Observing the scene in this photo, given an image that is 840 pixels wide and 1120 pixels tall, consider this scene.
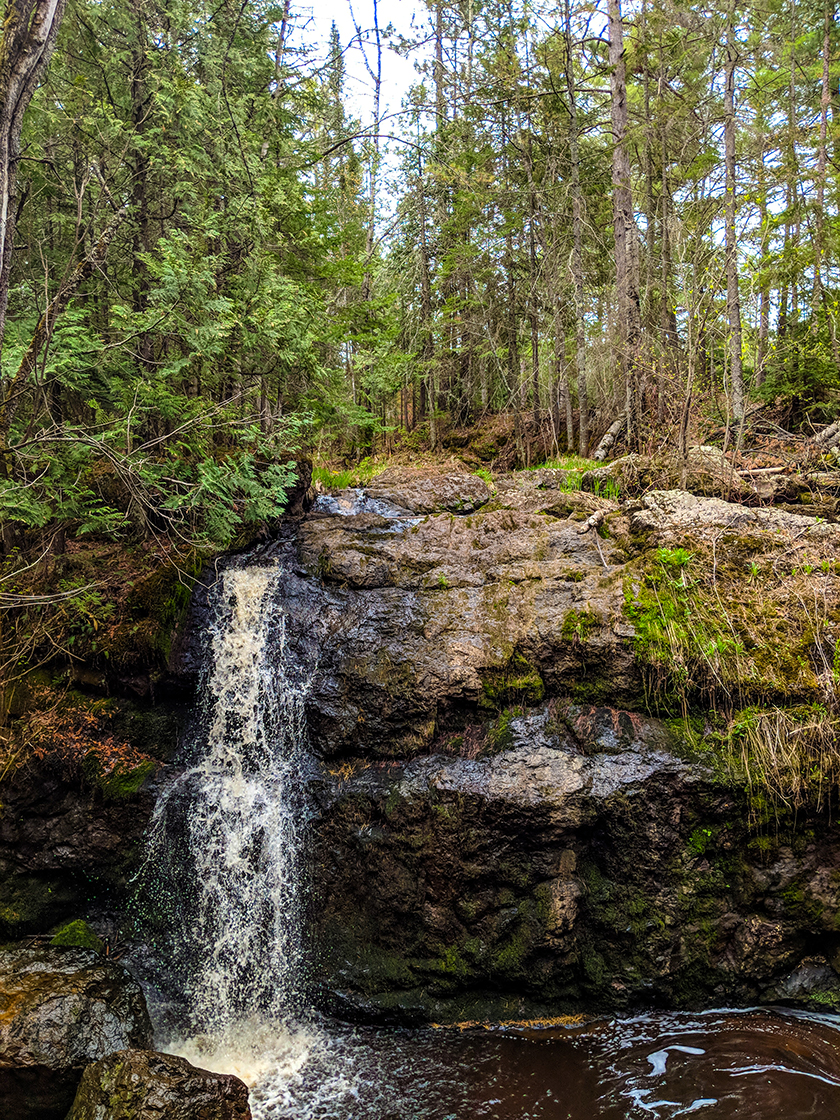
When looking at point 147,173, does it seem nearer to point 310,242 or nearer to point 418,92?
point 310,242

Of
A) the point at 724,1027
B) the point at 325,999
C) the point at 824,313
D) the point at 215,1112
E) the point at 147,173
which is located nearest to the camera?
the point at 215,1112

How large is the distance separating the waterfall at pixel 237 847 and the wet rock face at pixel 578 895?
1.57 feet

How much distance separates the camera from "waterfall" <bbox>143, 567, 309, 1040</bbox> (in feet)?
16.3

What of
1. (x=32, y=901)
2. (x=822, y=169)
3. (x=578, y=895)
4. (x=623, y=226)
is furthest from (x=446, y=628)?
(x=822, y=169)

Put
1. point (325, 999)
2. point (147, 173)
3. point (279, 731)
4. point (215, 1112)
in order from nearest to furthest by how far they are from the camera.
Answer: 1. point (215, 1112)
2. point (325, 999)
3. point (279, 731)
4. point (147, 173)

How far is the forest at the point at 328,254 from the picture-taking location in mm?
5590

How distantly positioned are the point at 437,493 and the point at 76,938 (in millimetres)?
6810

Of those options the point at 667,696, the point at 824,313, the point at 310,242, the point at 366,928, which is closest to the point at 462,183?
the point at 310,242

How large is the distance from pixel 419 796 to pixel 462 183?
12514 mm

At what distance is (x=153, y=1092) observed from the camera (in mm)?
3482

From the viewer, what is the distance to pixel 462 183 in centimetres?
1243

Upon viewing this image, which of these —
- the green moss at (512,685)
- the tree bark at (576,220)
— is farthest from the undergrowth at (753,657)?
the tree bark at (576,220)

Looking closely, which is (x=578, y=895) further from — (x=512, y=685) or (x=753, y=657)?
(x=753, y=657)

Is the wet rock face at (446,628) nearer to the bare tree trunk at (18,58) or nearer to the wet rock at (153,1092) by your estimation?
the wet rock at (153,1092)
